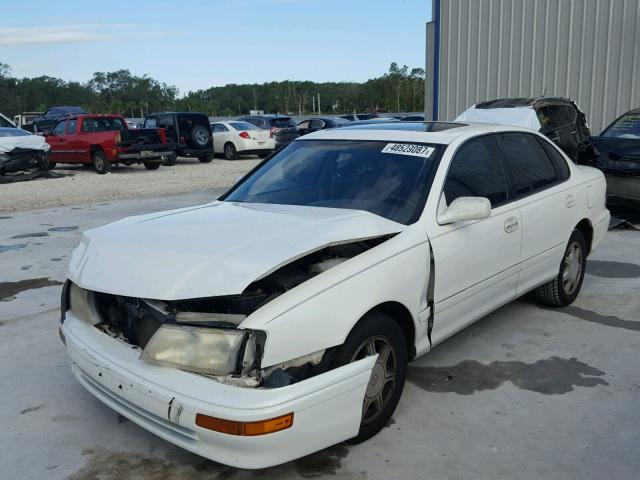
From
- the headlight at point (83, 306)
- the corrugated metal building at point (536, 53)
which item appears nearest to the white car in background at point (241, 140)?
the corrugated metal building at point (536, 53)

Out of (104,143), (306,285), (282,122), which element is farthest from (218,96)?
(306,285)

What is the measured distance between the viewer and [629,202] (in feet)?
26.4

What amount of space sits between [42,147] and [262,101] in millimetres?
78947

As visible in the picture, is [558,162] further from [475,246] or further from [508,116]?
[508,116]

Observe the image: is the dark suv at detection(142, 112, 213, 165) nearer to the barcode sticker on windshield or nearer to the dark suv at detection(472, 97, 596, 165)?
the dark suv at detection(472, 97, 596, 165)

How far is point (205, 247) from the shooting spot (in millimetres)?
2910

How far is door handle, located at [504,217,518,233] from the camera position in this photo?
13.0 ft

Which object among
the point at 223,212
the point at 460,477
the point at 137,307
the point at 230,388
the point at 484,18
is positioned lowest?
the point at 460,477

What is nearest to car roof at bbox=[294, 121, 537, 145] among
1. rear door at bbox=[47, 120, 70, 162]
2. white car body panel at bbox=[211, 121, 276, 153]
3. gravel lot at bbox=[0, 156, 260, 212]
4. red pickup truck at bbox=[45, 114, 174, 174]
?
gravel lot at bbox=[0, 156, 260, 212]

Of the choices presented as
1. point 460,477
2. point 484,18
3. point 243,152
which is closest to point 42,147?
point 243,152

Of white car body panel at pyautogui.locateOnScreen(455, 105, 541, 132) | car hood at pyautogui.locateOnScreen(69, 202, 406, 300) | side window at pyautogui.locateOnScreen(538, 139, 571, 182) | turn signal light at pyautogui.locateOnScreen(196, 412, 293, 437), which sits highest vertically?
white car body panel at pyautogui.locateOnScreen(455, 105, 541, 132)

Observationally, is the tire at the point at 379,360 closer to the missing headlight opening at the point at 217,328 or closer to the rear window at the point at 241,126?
the missing headlight opening at the point at 217,328

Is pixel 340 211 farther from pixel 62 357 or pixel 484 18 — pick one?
pixel 484 18

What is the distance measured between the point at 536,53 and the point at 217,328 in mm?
11873
